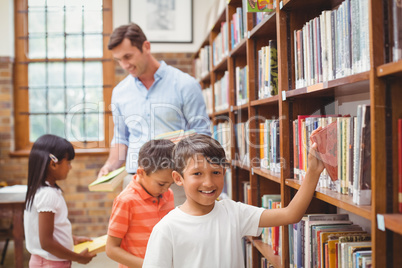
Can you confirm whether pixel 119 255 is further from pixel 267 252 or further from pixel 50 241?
pixel 267 252

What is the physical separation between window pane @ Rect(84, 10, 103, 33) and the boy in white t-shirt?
3659 millimetres

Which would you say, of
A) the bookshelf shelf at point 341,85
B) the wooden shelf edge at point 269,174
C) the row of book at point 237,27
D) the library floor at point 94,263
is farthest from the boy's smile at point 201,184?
the library floor at point 94,263

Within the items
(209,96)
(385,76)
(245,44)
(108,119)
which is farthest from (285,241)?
(108,119)

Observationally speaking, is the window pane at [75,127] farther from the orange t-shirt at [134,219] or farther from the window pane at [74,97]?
the orange t-shirt at [134,219]

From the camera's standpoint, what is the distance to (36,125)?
4.62 m

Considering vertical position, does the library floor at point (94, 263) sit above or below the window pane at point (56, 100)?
below

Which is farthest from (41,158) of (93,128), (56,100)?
(56,100)

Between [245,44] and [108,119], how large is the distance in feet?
8.63

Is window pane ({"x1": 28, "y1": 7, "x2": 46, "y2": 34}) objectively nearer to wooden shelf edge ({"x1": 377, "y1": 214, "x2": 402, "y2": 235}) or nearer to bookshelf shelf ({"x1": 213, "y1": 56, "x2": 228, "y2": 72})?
bookshelf shelf ({"x1": 213, "y1": 56, "x2": 228, "y2": 72})

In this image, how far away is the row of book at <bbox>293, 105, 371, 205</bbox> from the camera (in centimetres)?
114

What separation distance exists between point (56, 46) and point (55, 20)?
30 centimetres

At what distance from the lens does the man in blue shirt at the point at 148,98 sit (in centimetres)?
230

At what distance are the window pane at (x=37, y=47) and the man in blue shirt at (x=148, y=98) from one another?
2619 millimetres

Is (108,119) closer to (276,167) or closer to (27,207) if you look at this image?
(27,207)
